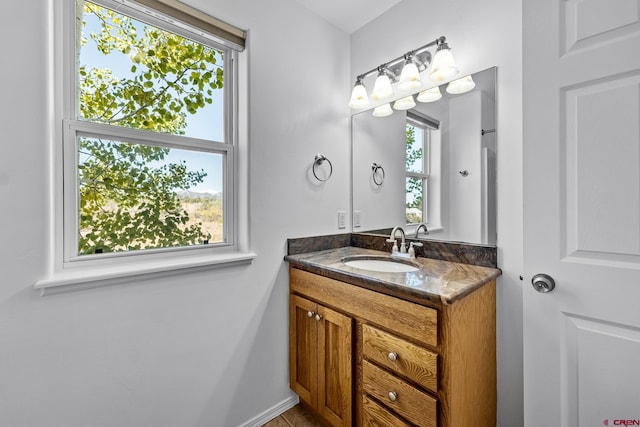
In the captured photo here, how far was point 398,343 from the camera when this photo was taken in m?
1.12

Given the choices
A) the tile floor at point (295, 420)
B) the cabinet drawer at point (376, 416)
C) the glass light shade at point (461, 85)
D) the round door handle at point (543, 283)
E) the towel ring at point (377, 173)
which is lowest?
the tile floor at point (295, 420)

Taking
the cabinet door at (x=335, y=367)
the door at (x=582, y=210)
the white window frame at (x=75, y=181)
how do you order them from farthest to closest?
the cabinet door at (x=335, y=367) → the white window frame at (x=75, y=181) → the door at (x=582, y=210)

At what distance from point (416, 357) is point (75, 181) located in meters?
1.52

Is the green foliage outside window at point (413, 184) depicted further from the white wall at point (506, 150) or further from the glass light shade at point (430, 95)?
the white wall at point (506, 150)

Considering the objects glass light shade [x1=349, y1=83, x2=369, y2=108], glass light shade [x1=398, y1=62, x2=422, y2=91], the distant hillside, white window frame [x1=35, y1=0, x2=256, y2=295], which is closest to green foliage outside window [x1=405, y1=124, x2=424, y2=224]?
glass light shade [x1=398, y1=62, x2=422, y2=91]

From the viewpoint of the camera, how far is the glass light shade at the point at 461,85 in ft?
4.68

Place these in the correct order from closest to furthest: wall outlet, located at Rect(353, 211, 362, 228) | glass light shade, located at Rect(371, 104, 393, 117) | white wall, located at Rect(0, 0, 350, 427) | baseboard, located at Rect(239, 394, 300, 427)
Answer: white wall, located at Rect(0, 0, 350, 427) → baseboard, located at Rect(239, 394, 300, 427) → glass light shade, located at Rect(371, 104, 393, 117) → wall outlet, located at Rect(353, 211, 362, 228)

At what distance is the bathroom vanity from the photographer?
1.00 m

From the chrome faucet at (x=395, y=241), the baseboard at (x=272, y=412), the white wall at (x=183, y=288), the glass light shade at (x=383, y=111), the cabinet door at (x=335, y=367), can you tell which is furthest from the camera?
the glass light shade at (x=383, y=111)

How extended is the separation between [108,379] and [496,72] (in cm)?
220

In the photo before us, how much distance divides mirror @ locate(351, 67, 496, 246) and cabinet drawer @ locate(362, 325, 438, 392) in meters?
0.67

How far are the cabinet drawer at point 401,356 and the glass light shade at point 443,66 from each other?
1307mm

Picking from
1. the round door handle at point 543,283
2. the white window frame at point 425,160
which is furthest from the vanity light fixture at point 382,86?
the round door handle at point 543,283

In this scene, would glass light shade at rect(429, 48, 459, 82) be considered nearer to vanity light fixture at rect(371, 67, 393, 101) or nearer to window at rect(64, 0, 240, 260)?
vanity light fixture at rect(371, 67, 393, 101)
